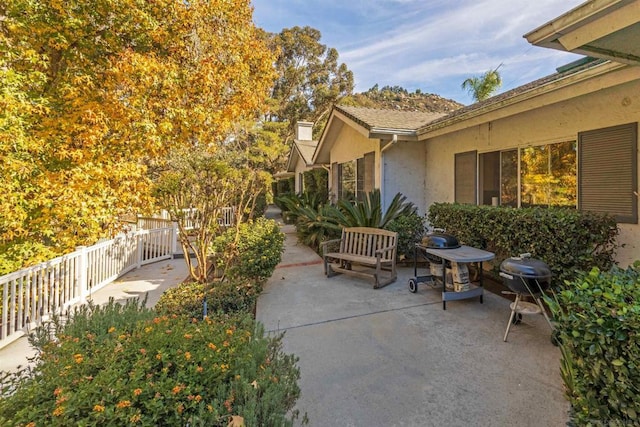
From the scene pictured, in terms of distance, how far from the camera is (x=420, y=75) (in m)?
23.0

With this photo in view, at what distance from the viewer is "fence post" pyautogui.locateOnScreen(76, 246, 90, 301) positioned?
5781 millimetres

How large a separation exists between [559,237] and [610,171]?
138 cm

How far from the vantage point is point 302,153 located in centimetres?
1641

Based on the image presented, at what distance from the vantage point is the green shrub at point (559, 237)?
13.6 feet

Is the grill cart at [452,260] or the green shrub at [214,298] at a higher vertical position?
the grill cart at [452,260]

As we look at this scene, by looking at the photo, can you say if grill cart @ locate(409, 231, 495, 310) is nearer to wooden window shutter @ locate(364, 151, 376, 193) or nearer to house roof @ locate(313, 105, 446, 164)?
house roof @ locate(313, 105, 446, 164)

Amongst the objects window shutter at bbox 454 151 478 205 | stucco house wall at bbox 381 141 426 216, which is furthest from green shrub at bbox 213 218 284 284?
window shutter at bbox 454 151 478 205

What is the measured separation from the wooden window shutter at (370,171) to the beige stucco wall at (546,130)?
160cm

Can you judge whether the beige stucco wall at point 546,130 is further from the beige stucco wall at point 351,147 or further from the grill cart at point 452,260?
the grill cart at point 452,260

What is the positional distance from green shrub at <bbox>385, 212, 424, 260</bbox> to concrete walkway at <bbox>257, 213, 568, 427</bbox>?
1.83m

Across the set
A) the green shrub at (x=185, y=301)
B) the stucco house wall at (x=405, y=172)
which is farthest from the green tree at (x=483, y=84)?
the green shrub at (x=185, y=301)

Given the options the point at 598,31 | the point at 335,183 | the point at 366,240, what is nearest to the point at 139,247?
the point at 366,240

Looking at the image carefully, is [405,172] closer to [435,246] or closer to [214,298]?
[435,246]

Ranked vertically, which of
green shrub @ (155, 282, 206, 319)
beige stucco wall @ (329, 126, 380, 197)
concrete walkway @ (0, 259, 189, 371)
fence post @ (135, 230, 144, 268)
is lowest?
concrete walkway @ (0, 259, 189, 371)
